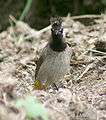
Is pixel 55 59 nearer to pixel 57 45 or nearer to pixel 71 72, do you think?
pixel 57 45

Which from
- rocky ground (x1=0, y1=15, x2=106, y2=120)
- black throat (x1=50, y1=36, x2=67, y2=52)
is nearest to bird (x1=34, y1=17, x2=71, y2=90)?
black throat (x1=50, y1=36, x2=67, y2=52)

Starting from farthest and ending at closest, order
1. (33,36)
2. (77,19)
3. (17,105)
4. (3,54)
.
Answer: (77,19) → (33,36) → (3,54) → (17,105)

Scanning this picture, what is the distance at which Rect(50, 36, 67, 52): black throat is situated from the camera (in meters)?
5.44

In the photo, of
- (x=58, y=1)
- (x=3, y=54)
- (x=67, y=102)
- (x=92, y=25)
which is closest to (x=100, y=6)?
(x=58, y=1)

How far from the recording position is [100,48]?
20.7ft

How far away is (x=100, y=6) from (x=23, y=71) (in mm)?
3870

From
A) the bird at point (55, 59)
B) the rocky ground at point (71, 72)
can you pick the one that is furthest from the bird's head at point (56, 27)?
the rocky ground at point (71, 72)

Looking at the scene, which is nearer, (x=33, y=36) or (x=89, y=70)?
(x=89, y=70)

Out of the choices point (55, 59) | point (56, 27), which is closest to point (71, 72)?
point (55, 59)

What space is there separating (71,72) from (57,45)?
2.39 ft

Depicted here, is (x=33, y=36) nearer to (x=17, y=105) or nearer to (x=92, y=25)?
(x=92, y=25)

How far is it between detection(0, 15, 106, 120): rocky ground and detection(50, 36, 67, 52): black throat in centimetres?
45

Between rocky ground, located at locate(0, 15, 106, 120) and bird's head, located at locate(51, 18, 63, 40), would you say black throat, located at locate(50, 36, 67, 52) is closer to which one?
bird's head, located at locate(51, 18, 63, 40)

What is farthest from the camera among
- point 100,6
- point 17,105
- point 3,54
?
point 100,6
